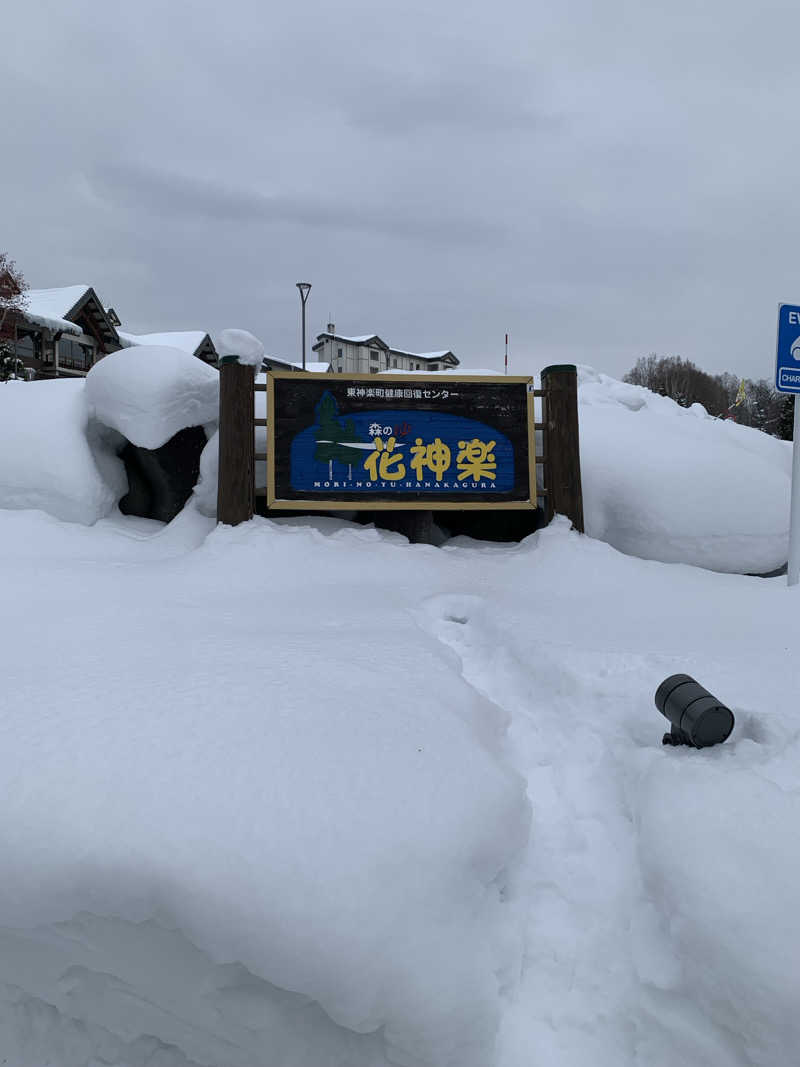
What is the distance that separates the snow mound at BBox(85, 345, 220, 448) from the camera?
5.84 m

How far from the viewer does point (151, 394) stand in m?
5.85

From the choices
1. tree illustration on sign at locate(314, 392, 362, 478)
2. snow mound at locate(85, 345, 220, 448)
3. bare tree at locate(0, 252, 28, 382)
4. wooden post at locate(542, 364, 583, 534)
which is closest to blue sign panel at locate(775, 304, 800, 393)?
wooden post at locate(542, 364, 583, 534)

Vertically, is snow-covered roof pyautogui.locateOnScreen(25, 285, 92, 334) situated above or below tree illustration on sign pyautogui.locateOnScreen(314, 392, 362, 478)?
above

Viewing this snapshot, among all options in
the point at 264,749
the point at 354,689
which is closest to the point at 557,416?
the point at 354,689

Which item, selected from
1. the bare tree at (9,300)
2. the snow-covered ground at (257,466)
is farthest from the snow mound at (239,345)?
the bare tree at (9,300)

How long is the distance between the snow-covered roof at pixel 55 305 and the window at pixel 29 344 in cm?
130

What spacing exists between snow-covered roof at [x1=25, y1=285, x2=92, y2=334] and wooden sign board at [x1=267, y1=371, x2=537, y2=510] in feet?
90.4

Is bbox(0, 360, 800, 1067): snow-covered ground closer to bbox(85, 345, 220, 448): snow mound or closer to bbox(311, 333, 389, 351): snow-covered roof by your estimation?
bbox(85, 345, 220, 448): snow mound

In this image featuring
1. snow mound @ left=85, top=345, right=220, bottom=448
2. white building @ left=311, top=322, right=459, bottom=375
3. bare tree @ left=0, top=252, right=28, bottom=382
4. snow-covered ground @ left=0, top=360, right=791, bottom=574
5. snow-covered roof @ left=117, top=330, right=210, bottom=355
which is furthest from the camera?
white building @ left=311, top=322, right=459, bottom=375

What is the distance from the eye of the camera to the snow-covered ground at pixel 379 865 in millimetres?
1687

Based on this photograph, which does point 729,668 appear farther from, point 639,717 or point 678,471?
point 678,471

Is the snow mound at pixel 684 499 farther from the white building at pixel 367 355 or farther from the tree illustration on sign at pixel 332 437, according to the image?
the white building at pixel 367 355

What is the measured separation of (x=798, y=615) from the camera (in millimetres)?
4176

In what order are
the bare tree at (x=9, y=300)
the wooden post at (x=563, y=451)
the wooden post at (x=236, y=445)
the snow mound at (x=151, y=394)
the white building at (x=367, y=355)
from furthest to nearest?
the white building at (x=367, y=355) → the bare tree at (x=9, y=300) → the snow mound at (x=151, y=394) → the wooden post at (x=563, y=451) → the wooden post at (x=236, y=445)
